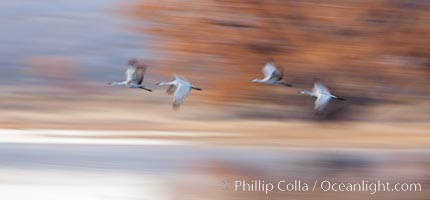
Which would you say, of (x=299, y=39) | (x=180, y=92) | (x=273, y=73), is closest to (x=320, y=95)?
(x=273, y=73)

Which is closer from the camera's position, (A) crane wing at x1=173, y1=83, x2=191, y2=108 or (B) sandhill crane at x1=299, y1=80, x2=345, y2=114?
(A) crane wing at x1=173, y1=83, x2=191, y2=108

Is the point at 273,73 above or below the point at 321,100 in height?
below

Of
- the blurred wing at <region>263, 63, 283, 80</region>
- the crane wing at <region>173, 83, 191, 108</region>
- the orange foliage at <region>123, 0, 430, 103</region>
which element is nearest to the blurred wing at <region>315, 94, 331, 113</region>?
the blurred wing at <region>263, 63, 283, 80</region>

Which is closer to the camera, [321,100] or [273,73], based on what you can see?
[273,73]

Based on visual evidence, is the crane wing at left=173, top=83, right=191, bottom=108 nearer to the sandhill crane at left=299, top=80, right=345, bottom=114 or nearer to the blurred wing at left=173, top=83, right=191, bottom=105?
the blurred wing at left=173, top=83, right=191, bottom=105

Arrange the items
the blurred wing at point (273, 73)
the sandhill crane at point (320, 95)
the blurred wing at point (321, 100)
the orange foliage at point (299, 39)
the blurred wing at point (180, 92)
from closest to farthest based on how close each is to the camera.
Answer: the blurred wing at point (180, 92), the blurred wing at point (273, 73), the sandhill crane at point (320, 95), the blurred wing at point (321, 100), the orange foliage at point (299, 39)

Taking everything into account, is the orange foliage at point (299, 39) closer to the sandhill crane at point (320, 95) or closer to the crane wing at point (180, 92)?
the sandhill crane at point (320, 95)

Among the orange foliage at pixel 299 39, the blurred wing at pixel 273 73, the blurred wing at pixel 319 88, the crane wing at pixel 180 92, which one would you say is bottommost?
the crane wing at pixel 180 92

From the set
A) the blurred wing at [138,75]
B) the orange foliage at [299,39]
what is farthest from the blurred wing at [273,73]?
the orange foliage at [299,39]

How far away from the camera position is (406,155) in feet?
44.1

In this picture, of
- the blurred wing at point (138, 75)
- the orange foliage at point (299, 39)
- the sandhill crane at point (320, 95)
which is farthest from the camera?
the orange foliage at point (299, 39)

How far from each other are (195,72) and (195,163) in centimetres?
360

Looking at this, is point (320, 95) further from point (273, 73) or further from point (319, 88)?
point (273, 73)

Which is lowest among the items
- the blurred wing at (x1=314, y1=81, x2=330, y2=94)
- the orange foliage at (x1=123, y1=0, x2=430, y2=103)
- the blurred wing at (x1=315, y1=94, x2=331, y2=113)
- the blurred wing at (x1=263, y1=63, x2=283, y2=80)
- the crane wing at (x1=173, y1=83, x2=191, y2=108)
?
the crane wing at (x1=173, y1=83, x2=191, y2=108)
